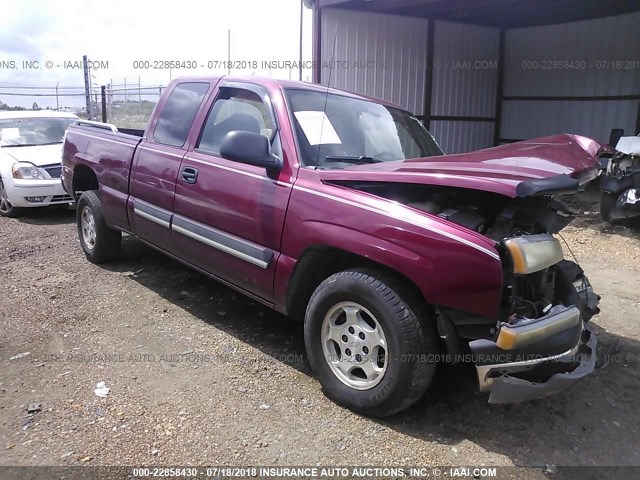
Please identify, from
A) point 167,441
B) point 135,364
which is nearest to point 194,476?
point 167,441

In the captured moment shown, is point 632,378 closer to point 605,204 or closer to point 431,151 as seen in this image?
point 431,151

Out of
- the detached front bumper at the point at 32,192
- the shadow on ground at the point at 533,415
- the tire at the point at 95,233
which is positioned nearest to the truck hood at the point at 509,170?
the shadow on ground at the point at 533,415

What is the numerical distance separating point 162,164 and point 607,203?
20.8ft

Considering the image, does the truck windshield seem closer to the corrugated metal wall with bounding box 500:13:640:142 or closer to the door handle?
the door handle

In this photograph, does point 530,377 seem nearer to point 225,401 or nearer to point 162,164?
point 225,401

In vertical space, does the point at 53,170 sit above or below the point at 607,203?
above

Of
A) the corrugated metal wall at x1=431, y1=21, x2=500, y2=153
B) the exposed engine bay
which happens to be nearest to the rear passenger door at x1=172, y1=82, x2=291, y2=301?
the exposed engine bay

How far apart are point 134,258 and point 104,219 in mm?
772

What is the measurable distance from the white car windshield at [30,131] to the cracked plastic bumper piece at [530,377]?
876 cm

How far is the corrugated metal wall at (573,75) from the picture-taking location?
1316cm

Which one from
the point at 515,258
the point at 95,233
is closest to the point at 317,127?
the point at 515,258

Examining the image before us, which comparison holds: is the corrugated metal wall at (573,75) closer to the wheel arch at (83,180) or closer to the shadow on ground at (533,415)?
the shadow on ground at (533,415)

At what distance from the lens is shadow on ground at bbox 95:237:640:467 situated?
289 centimetres

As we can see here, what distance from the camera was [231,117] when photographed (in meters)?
4.18
